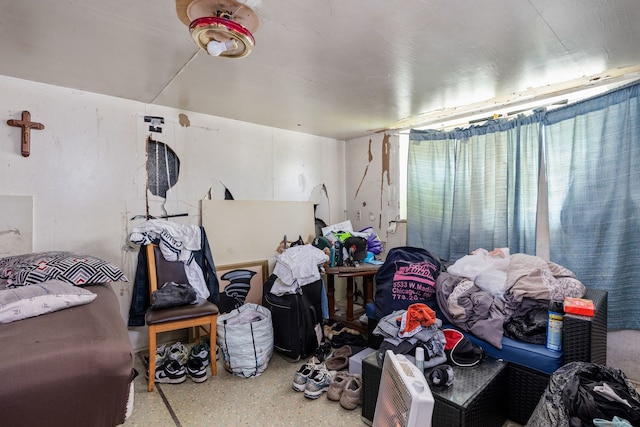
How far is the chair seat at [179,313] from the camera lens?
2.29 metres

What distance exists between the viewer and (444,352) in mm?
1910

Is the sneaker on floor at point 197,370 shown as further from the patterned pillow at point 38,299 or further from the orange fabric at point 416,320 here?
the orange fabric at point 416,320

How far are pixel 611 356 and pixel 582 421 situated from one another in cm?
156

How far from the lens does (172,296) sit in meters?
2.45

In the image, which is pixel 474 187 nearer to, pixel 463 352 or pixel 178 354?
pixel 463 352

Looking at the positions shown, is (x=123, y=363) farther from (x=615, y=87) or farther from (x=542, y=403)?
(x=615, y=87)

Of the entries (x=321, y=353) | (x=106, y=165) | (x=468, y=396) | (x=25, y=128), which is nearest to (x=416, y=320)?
(x=468, y=396)

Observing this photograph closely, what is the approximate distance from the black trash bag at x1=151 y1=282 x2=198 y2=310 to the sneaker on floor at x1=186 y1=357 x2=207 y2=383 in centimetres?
44

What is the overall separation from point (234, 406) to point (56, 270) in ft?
4.49

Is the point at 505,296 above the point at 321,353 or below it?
above


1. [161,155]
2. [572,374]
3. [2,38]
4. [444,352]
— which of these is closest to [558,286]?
[572,374]

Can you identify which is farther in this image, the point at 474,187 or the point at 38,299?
the point at 474,187

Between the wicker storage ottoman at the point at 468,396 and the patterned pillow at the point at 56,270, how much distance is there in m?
1.76

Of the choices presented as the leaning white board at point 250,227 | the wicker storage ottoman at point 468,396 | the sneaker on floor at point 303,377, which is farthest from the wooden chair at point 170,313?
the wicker storage ottoman at point 468,396
